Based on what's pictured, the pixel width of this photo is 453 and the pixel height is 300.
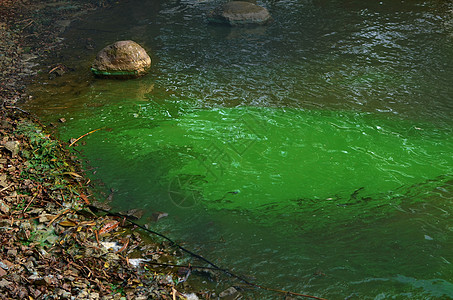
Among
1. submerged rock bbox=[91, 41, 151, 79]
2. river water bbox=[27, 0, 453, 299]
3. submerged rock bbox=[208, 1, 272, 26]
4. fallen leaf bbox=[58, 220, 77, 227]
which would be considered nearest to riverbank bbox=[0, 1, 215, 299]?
fallen leaf bbox=[58, 220, 77, 227]

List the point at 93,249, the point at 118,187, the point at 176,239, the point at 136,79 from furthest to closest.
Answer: the point at 136,79
the point at 118,187
the point at 176,239
the point at 93,249

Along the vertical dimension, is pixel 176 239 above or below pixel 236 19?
below

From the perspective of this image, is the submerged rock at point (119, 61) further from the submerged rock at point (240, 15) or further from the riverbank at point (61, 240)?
the submerged rock at point (240, 15)

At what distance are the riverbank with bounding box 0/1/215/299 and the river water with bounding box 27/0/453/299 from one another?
30 cm

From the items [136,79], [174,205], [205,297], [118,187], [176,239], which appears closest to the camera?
[205,297]

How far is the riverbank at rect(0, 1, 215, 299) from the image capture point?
267 centimetres

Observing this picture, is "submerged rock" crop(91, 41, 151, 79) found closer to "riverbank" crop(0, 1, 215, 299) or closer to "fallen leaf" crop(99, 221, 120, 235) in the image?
"riverbank" crop(0, 1, 215, 299)

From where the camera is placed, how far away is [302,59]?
667cm

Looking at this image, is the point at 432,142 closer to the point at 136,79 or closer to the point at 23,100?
the point at 136,79

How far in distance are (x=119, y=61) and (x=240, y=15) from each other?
131 inches

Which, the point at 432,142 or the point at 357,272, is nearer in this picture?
the point at 357,272

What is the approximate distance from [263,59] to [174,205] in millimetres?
3855

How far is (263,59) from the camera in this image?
22.1 feet

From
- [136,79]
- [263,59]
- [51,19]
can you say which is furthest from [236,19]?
[51,19]
